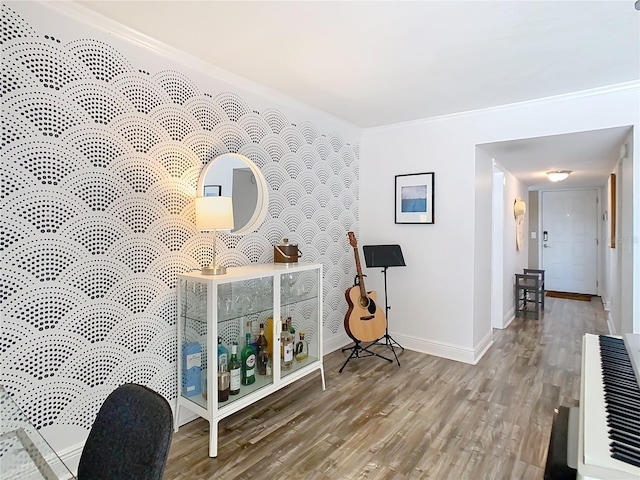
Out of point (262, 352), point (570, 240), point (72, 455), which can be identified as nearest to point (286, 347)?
point (262, 352)

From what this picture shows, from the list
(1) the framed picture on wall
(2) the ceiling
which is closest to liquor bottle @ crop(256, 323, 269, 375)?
(1) the framed picture on wall

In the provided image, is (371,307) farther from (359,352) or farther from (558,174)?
(558,174)

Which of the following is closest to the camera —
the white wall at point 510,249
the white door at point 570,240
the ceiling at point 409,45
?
the ceiling at point 409,45

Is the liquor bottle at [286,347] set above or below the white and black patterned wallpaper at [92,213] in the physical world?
below

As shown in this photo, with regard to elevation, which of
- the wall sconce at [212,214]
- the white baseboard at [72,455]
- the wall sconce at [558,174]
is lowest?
the white baseboard at [72,455]

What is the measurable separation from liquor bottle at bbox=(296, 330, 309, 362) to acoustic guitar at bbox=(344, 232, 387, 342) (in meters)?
0.56

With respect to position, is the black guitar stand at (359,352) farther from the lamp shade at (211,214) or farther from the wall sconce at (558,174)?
the wall sconce at (558,174)

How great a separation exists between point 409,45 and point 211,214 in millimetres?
1579

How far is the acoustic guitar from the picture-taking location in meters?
3.39

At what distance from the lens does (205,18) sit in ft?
6.39

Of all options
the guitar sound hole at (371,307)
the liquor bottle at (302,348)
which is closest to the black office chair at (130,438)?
the liquor bottle at (302,348)

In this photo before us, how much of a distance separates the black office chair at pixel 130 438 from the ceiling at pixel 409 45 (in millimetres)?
1810

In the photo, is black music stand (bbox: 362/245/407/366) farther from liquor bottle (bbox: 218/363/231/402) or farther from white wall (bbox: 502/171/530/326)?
white wall (bbox: 502/171/530/326)

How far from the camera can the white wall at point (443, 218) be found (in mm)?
3324
